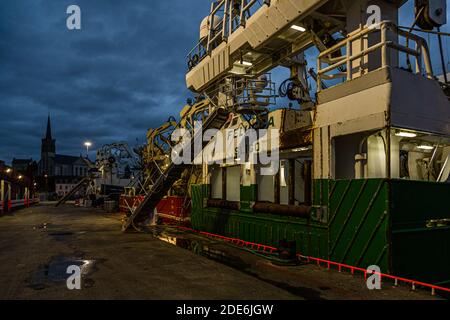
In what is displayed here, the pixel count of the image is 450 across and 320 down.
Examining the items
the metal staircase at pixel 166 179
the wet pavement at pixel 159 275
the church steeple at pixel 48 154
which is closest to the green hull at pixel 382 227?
the wet pavement at pixel 159 275

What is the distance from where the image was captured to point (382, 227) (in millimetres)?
7570

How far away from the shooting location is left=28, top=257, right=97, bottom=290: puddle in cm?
732

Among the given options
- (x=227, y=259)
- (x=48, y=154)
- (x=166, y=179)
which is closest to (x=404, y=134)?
(x=227, y=259)

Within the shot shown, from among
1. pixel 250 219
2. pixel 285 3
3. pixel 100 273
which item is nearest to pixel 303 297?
pixel 100 273

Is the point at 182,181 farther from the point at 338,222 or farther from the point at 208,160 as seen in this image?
the point at 338,222

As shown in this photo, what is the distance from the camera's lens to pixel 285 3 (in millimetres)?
11328

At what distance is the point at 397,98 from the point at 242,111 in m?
5.69

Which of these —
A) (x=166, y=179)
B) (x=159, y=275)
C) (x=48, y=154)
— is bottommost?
(x=159, y=275)

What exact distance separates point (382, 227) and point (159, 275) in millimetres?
5178

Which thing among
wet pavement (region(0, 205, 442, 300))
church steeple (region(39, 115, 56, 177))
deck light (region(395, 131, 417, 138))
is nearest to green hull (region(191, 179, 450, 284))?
wet pavement (region(0, 205, 442, 300))

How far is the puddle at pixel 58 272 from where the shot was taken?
732cm

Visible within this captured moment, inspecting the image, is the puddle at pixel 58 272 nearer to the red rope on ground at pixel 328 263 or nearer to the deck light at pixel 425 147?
the red rope on ground at pixel 328 263

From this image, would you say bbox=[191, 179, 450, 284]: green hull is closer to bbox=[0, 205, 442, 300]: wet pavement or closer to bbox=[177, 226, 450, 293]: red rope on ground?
bbox=[177, 226, 450, 293]: red rope on ground

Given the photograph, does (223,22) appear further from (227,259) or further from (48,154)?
(48,154)
